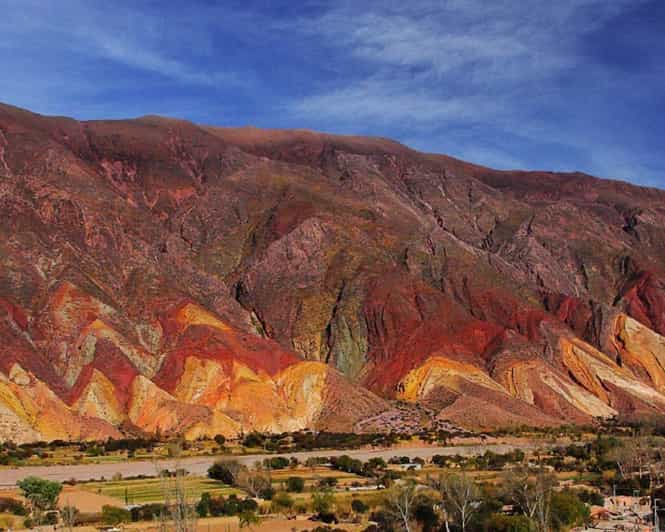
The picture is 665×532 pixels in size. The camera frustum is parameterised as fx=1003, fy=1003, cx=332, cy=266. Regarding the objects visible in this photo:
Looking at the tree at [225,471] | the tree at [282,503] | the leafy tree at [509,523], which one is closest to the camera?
the leafy tree at [509,523]

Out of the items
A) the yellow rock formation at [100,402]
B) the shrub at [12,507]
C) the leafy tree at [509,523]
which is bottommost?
the shrub at [12,507]

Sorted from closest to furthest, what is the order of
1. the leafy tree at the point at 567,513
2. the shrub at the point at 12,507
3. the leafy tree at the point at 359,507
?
the leafy tree at the point at 567,513 < the leafy tree at the point at 359,507 < the shrub at the point at 12,507

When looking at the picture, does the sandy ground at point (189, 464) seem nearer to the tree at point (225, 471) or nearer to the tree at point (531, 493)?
the tree at point (225, 471)

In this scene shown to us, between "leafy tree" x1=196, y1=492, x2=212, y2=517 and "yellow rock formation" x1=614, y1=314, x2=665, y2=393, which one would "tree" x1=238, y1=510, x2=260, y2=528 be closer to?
"leafy tree" x1=196, y1=492, x2=212, y2=517

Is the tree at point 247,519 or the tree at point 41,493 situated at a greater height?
the tree at point 41,493

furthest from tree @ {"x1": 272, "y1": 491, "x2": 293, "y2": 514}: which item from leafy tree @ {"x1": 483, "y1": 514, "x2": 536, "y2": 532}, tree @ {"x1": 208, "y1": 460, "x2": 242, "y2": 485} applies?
leafy tree @ {"x1": 483, "y1": 514, "x2": 536, "y2": 532}

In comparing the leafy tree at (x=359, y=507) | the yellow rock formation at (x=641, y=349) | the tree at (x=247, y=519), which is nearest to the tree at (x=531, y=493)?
the leafy tree at (x=359, y=507)
